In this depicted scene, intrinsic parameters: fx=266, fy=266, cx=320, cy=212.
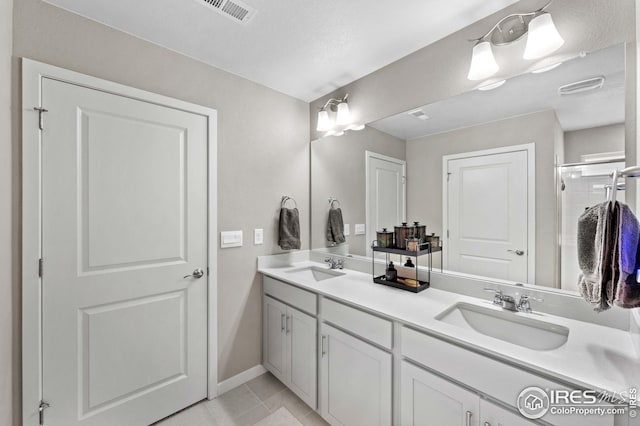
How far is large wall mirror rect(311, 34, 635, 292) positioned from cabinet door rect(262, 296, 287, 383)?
3.23 ft

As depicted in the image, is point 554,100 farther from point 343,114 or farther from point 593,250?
point 343,114

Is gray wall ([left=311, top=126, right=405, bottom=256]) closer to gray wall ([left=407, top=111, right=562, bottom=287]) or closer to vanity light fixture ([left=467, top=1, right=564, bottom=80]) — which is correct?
gray wall ([left=407, top=111, right=562, bottom=287])

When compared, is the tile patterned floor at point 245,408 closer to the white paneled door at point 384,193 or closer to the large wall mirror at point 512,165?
the white paneled door at point 384,193

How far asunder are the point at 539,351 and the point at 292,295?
1.36 meters

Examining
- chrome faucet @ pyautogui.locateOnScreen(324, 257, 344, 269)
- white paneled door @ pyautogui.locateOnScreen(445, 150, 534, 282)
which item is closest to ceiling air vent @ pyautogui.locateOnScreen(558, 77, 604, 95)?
white paneled door @ pyautogui.locateOnScreen(445, 150, 534, 282)

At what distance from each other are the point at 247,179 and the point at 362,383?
5.29 feet

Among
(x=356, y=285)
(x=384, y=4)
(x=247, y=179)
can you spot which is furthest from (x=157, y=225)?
(x=384, y=4)

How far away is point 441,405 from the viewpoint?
1114 millimetres

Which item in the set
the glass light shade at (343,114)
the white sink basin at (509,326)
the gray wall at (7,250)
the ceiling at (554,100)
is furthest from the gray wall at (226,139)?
the white sink basin at (509,326)

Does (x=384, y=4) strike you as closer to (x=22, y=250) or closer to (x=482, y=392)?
(x=482, y=392)

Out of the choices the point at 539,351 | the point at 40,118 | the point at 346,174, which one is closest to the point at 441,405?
the point at 539,351

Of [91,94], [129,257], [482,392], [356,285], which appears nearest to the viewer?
[482,392]

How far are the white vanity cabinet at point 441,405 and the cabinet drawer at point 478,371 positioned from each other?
4cm

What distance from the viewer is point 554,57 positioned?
1241mm
